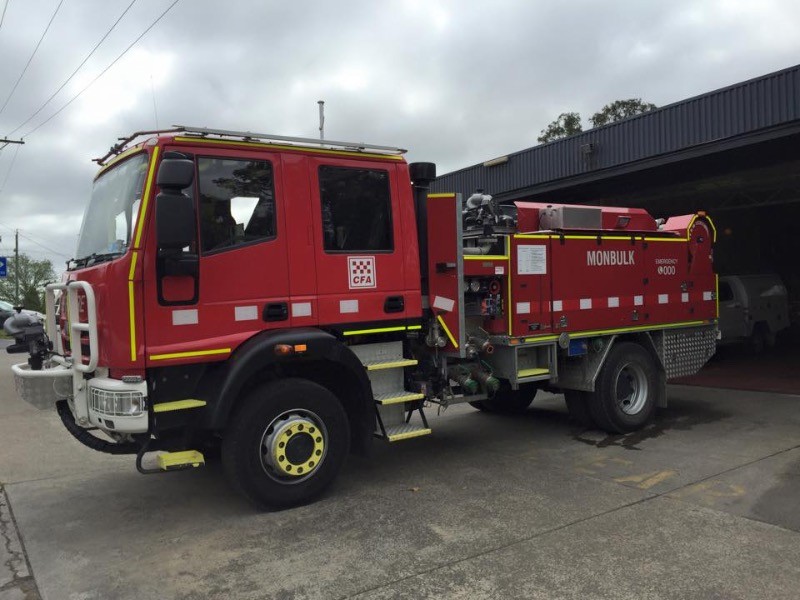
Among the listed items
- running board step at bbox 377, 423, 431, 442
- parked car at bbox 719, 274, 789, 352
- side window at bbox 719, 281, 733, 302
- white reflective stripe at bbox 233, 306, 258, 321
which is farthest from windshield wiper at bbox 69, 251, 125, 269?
side window at bbox 719, 281, 733, 302

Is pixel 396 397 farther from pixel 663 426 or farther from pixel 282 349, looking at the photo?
pixel 663 426

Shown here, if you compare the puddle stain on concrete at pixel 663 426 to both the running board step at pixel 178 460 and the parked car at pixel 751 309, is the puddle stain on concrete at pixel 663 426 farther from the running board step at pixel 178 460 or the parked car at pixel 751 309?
the parked car at pixel 751 309

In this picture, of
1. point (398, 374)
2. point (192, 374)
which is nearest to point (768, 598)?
point (398, 374)

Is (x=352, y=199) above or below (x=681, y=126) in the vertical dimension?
below

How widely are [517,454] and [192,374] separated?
3.53 m

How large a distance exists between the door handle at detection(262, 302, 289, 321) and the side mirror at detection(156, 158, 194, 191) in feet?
3.66

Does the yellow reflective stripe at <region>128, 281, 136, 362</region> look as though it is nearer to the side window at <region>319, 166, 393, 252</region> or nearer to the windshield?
the windshield

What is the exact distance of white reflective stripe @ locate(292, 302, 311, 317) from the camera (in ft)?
16.1

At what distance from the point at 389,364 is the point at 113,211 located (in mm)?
2520

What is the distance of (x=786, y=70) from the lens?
907cm

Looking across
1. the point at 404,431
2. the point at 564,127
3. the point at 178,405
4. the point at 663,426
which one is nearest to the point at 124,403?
the point at 178,405

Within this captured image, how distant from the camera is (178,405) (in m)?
4.40

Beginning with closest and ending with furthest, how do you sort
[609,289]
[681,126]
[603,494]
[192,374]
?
[192,374], [603,494], [609,289], [681,126]

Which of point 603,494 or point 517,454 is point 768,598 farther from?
point 517,454
